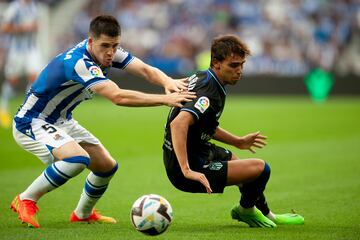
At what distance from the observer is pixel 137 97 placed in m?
6.68

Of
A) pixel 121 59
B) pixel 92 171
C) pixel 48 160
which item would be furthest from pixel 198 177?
pixel 121 59

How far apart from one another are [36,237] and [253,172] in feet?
6.74

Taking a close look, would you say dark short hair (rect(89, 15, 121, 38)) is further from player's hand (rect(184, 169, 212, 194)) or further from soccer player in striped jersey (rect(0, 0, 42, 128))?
soccer player in striped jersey (rect(0, 0, 42, 128))

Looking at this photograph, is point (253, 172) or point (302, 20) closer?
point (253, 172)

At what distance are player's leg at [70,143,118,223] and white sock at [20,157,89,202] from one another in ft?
1.84

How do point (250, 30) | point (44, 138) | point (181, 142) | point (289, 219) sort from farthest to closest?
point (250, 30), point (289, 219), point (44, 138), point (181, 142)

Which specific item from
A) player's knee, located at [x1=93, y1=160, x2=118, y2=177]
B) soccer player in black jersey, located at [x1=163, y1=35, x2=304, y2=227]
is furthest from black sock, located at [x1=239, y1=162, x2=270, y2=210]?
player's knee, located at [x1=93, y1=160, x2=118, y2=177]

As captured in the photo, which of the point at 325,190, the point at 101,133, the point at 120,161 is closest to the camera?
the point at 325,190

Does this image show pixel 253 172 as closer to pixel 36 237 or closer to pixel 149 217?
pixel 149 217

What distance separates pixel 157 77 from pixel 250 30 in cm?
2455

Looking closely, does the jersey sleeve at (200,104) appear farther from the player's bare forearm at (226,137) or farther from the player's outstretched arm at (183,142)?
the player's bare forearm at (226,137)

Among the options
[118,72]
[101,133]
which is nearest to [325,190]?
[101,133]

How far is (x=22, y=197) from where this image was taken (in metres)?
7.11

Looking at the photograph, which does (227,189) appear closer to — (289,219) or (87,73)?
(289,219)
